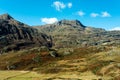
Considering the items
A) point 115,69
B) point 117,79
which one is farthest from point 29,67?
point 117,79

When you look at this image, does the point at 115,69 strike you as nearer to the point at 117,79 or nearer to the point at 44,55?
the point at 117,79

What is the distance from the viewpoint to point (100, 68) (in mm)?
104500

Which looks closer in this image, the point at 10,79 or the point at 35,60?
the point at 10,79

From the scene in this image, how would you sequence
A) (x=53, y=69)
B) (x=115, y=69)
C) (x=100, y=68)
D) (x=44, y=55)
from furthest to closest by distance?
(x=44, y=55)
(x=53, y=69)
(x=100, y=68)
(x=115, y=69)

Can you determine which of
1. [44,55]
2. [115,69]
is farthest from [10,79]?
[44,55]

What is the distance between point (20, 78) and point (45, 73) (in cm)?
1691

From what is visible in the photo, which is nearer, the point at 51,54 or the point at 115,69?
the point at 115,69

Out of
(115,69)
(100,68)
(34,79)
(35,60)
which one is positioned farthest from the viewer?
(35,60)

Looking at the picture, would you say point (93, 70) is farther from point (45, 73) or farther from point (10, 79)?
point (10, 79)

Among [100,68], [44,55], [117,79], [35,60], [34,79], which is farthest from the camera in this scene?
[44,55]

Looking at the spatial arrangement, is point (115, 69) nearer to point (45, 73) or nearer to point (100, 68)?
point (100, 68)

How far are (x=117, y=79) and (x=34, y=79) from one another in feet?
99.9

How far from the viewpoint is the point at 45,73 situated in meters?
107

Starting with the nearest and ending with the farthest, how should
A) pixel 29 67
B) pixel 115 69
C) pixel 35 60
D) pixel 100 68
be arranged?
pixel 115 69 < pixel 100 68 < pixel 29 67 < pixel 35 60
